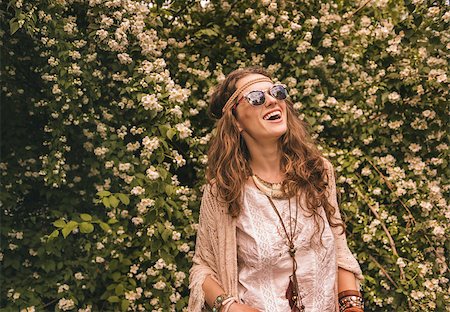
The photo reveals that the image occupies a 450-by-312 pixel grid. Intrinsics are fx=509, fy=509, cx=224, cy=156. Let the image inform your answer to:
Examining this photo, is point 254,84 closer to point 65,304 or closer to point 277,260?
point 277,260

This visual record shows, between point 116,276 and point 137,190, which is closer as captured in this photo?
point 137,190

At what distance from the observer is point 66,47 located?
103 inches

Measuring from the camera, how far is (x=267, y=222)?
1908mm

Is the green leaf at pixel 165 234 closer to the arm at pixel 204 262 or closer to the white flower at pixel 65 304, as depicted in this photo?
the arm at pixel 204 262

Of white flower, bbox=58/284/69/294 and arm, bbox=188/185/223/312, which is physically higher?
arm, bbox=188/185/223/312

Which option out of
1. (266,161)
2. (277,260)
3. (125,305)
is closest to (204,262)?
(277,260)

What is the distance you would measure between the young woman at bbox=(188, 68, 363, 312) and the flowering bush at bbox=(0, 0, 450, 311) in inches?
19.9

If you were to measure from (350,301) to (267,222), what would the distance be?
1.43 feet

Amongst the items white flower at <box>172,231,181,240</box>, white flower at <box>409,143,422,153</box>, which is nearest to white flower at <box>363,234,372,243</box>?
white flower at <box>409,143,422,153</box>

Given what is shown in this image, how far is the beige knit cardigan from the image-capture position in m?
1.94

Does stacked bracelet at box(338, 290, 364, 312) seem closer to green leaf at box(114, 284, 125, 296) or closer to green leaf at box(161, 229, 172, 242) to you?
green leaf at box(161, 229, 172, 242)

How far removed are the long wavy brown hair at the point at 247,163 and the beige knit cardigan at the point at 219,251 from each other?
0.04 meters

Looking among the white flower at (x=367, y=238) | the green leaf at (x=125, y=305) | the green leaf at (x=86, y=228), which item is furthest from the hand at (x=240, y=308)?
the white flower at (x=367, y=238)

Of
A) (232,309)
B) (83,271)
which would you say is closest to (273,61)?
(83,271)
